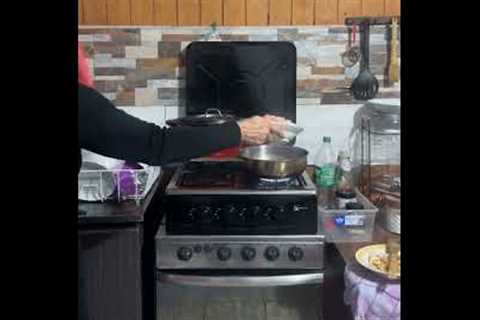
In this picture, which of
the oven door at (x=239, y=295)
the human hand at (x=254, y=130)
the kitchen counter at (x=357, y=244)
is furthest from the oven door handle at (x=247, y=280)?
the human hand at (x=254, y=130)

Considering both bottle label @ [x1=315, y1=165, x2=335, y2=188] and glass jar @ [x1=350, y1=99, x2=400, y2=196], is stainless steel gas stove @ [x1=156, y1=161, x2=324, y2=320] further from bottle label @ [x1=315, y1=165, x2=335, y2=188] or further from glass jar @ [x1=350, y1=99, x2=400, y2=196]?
glass jar @ [x1=350, y1=99, x2=400, y2=196]

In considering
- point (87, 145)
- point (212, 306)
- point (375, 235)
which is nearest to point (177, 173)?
point (212, 306)

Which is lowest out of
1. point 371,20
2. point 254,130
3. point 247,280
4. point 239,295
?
point 239,295

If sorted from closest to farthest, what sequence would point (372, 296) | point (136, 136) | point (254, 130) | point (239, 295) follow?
point (136, 136)
point (372, 296)
point (254, 130)
point (239, 295)

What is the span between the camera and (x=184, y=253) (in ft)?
5.06

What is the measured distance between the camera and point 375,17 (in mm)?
1896

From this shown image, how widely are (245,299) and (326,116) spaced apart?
660 mm

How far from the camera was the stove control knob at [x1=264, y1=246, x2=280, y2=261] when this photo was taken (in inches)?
60.6

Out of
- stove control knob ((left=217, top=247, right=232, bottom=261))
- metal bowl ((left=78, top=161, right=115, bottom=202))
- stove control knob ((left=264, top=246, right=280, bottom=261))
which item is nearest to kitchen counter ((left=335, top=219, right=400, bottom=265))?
stove control knob ((left=264, top=246, right=280, bottom=261))

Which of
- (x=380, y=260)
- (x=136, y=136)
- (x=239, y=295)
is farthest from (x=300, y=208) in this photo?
(x=136, y=136)

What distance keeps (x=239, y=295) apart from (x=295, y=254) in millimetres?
325

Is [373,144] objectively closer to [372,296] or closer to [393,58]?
[393,58]
